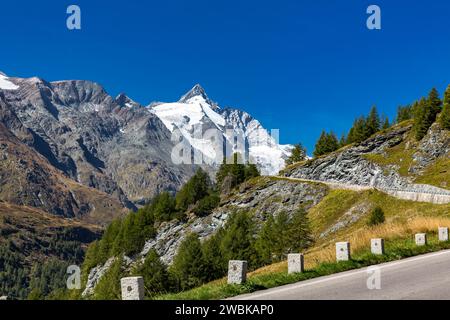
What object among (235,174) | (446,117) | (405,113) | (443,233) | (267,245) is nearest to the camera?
(443,233)

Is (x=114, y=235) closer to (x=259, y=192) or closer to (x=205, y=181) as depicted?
(x=205, y=181)

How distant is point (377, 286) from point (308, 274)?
10.2ft

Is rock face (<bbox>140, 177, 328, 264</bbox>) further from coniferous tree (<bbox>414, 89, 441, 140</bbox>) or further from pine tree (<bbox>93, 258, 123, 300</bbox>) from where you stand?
coniferous tree (<bbox>414, 89, 441, 140</bbox>)

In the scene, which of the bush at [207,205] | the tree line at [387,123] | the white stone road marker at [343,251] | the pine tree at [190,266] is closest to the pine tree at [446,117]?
the tree line at [387,123]

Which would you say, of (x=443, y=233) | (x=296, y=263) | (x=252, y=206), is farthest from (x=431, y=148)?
(x=296, y=263)

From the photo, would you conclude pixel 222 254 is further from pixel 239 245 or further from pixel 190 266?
pixel 190 266

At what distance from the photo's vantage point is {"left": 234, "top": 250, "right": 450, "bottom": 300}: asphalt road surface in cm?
1027

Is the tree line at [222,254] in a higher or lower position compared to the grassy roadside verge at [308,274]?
lower

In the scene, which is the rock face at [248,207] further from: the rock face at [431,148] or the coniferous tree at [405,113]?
the coniferous tree at [405,113]

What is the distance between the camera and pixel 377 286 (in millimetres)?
11234

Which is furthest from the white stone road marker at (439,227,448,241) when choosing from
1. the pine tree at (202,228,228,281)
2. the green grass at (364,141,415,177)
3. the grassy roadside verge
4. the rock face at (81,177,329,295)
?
the green grass at (364,141,415,177)

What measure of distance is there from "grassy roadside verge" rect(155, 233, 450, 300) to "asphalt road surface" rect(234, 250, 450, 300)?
453 mm

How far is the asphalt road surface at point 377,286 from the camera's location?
33.7 ft

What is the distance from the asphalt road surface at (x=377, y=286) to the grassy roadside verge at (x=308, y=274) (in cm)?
45
